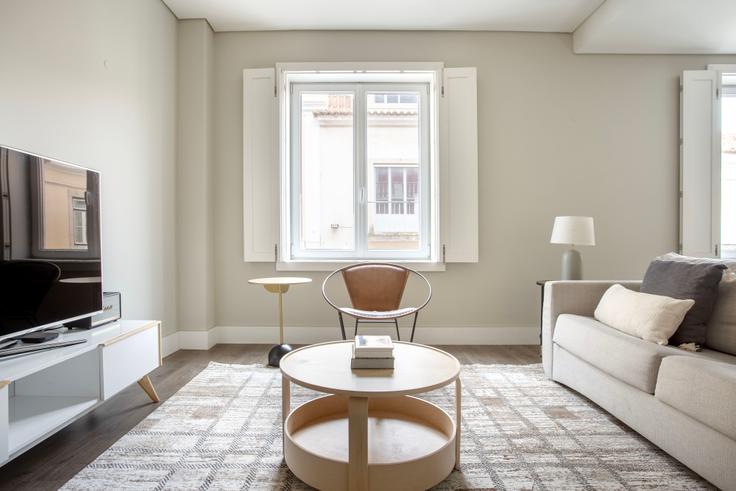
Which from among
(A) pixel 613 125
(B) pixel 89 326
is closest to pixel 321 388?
(B) pixel 89 326

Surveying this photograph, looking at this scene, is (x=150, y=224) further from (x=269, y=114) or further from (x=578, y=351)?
(x=578, y=351)

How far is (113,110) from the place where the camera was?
288 centimetres

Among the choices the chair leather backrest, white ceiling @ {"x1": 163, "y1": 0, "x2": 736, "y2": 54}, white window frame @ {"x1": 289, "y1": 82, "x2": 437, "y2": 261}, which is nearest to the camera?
white ceiling @ {"x1": 163, "y1": 0, "x2": 736, "y2": 54}

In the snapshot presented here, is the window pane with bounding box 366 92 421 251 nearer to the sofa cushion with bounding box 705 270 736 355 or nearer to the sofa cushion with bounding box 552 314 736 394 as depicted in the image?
the sofa cushion with bounding box 552 314 736 394

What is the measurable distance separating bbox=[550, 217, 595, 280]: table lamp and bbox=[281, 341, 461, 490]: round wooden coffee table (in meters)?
1.91

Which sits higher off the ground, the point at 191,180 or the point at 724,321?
the point at 191,180

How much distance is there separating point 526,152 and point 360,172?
5.17ft

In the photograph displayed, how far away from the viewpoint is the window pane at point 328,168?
4082mm

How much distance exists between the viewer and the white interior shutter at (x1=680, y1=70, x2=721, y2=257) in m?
3.86

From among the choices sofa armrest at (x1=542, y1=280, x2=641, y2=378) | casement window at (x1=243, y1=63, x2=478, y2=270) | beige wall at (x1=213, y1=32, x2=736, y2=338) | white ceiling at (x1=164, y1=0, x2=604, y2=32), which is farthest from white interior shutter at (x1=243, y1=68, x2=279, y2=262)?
sofa armrest at (x1=542, y1=280, x2=641, y2=378)

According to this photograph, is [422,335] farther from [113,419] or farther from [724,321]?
[113,419]

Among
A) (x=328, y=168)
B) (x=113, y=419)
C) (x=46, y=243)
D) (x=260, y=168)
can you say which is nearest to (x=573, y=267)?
(x=328, y=168)

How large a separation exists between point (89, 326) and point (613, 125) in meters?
4.45

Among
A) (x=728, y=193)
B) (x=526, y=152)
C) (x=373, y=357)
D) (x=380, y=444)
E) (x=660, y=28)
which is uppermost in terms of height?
(x=660, y=28)
